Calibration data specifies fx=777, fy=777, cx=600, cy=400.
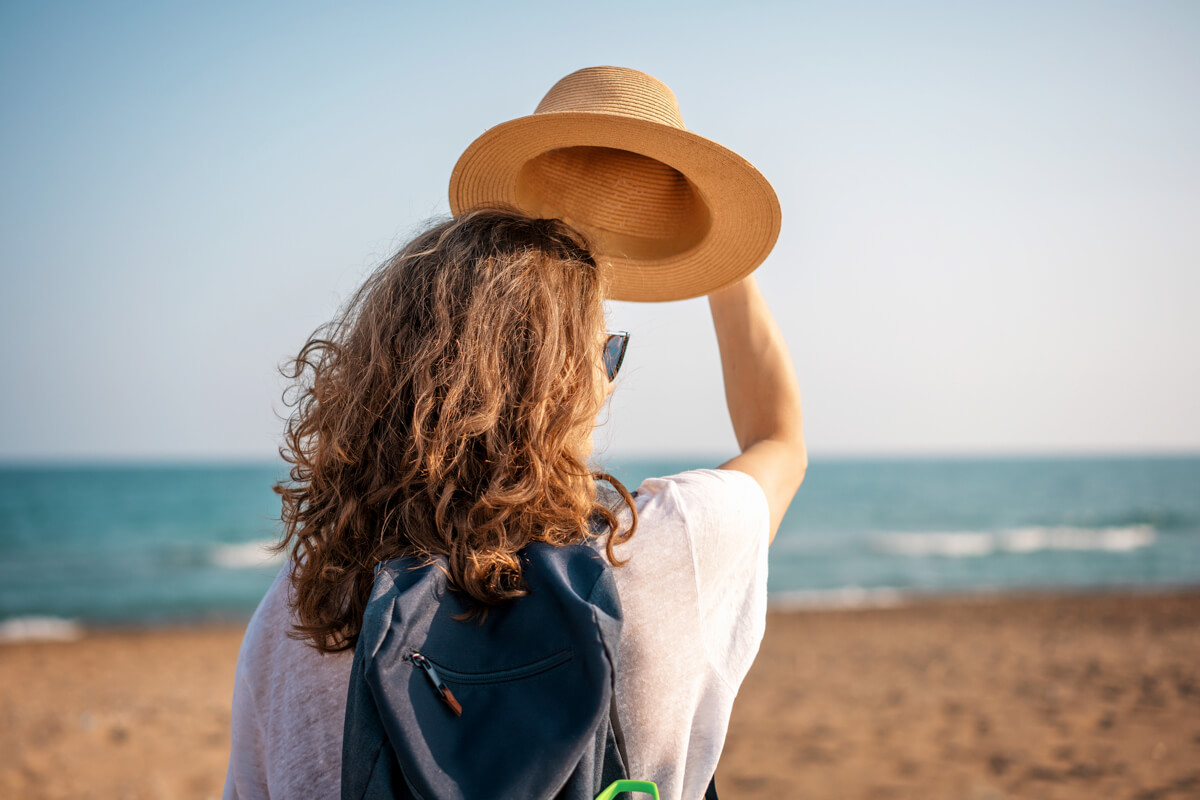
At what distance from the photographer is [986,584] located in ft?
49.1

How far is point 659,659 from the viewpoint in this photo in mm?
1026

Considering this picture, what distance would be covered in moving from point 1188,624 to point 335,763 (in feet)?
37.8

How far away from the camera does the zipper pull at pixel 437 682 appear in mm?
900

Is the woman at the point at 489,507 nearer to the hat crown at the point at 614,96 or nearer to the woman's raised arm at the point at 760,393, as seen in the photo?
the woman's raised arm at the point at 760,393

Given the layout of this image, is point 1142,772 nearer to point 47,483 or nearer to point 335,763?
point 335,763

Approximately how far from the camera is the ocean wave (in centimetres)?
1939

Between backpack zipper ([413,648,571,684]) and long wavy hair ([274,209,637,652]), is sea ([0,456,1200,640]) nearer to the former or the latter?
long wavy hair ([274,209,637,652])

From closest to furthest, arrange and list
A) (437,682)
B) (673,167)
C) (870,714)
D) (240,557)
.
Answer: (437,682)
(673,167)
(870,714)
(240,557)

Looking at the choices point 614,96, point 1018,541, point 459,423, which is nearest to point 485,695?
point 459,423

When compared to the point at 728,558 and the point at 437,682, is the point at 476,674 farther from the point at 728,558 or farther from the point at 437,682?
the point at 728,558

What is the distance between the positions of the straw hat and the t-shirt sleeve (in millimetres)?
488

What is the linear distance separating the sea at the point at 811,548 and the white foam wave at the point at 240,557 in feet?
0.25

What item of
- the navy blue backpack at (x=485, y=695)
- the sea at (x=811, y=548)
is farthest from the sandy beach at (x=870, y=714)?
the navy blue backpack at (x=485, y=695)

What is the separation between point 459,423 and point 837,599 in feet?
42.5
